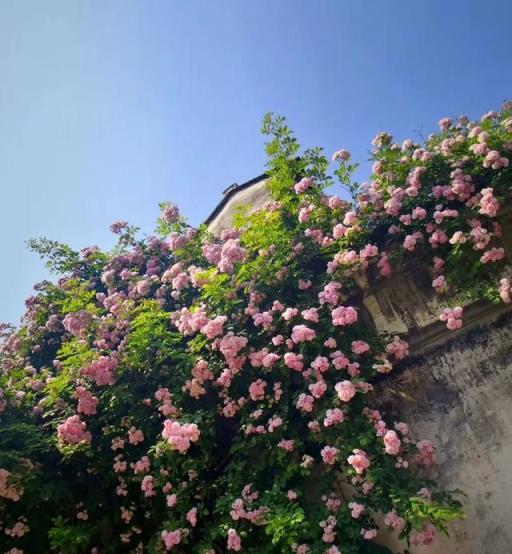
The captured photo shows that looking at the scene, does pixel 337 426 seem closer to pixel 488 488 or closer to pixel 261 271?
pixel 488 488

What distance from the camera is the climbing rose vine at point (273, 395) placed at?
4.10 meters

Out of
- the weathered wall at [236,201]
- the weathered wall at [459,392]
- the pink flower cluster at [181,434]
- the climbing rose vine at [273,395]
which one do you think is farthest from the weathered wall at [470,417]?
the weathered wall at [236,201]

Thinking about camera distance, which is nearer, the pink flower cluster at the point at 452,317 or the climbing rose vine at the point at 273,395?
the climbing rose vine at the point at 273,395

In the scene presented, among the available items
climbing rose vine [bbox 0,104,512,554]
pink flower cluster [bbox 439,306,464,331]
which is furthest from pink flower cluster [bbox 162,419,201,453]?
pink flower cluster [bbox 439,306,464,331]

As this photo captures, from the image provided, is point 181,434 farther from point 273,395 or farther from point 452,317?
point 452,317

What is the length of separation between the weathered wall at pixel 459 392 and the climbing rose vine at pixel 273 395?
0.16 meters

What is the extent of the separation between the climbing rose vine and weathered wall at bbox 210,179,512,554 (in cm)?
16

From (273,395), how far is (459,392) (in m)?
2.07

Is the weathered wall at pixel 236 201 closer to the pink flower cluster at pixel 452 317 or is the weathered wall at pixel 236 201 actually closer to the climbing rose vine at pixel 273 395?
the climbing rose vine at pixel 273 395

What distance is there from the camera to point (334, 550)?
3555 mm

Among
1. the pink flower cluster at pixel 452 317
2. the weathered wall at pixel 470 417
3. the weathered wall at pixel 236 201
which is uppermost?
the weathered wall at pixel 236 201

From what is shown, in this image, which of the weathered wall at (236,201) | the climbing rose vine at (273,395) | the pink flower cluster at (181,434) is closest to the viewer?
the climbing rose vine at (273,395)

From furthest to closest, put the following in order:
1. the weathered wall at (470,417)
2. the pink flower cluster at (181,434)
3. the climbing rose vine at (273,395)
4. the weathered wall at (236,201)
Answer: the weathered wall at (236,201) < the pink flower cluster at (181,434) < the climbing rose vine at (273,395) < the weathered wall at (470,417)

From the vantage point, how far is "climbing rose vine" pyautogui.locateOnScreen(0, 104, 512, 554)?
4.10m
